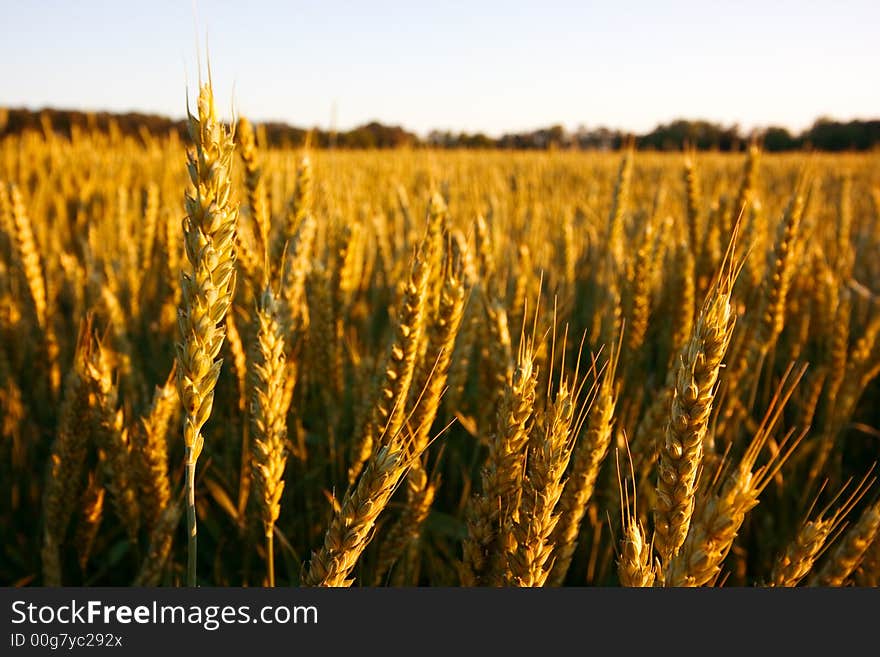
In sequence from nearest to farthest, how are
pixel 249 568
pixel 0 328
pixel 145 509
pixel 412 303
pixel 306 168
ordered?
1. pixel 412 303
2. pixel 145 509
3. pixel 249 568
4. pixel 306 168
5. pixel 0 328

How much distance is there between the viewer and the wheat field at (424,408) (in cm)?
84

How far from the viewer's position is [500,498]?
101cm

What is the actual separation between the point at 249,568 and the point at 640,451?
41.9 inches

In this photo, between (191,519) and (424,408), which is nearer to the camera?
(191,519)

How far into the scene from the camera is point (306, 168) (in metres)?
1.76

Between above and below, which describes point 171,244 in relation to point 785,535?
above

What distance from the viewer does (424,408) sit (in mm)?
1214

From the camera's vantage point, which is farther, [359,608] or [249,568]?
[249,568]

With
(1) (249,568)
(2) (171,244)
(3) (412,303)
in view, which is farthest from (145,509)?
(2) (171,244)

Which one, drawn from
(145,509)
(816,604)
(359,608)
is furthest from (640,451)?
(145,509)

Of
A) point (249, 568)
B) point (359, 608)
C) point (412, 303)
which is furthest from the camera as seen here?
point (249, 568)

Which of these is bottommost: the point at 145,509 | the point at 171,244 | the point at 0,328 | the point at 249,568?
the point at 249,568

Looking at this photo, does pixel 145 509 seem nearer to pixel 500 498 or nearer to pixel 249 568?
pixel 249 568

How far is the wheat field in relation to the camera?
844 millimetres
